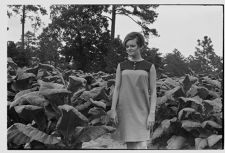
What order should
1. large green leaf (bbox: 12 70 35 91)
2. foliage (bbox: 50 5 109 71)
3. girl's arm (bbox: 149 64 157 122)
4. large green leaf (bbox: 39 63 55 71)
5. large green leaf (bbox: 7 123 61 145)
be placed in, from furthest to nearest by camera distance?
large green leaf (bbox: 39 63 55 71), foliage (bbox: 50 5 109 71), large green leaf (bbox: 12 70 35 91), large green leaf (bbox: 7 123 61 145), girl's arm (bbox: 149 64 157 122)

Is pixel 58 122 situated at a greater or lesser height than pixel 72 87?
lesser

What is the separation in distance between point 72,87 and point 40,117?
0.44 metres

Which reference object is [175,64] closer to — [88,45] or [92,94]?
[88,45]

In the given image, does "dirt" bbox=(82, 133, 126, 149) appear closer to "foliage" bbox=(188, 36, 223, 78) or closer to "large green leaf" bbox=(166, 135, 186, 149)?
"large green leaf" bbox=(166, 135, 186, 149)

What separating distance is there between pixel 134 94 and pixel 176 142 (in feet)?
3.35

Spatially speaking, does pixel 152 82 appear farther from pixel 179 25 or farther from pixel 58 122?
pixel 179 25

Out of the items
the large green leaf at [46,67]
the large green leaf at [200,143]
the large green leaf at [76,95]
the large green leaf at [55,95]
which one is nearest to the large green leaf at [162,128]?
the large green leaf at [200,143]

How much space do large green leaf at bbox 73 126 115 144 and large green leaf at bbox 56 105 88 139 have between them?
90 mm

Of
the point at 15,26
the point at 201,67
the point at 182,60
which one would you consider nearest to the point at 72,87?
the point at 15,26

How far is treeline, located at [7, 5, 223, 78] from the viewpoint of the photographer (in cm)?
379

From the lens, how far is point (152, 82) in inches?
111

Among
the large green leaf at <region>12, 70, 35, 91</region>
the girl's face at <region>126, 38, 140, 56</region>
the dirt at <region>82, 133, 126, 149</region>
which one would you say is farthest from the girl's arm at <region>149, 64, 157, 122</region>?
the large green leaf at <region>12, 70, 35, 91</region>

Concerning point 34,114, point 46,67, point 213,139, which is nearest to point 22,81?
point 46,67

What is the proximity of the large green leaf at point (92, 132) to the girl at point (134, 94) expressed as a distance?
18 cm
